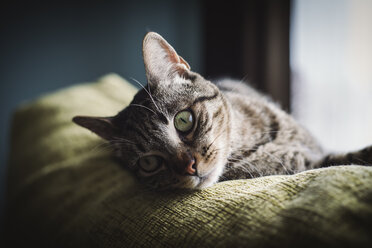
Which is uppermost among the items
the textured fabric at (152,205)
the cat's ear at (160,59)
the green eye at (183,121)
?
the cat's ear at (160,59)

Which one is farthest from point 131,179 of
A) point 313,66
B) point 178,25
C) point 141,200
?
point 178,25

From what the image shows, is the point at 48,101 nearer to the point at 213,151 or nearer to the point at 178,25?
the point at 213,151

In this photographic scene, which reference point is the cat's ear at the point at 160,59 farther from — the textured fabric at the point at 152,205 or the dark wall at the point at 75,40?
the dark wall at the point at 75,40

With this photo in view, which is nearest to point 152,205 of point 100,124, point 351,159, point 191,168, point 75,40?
point 191,168

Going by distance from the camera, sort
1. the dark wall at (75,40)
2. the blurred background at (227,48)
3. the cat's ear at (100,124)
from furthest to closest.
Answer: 1. the dark wall at (75,40)
2. the blurred background at (227,48)
3. the cat's ear at (100,124)

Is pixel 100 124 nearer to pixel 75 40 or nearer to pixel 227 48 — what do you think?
pixel 227 48

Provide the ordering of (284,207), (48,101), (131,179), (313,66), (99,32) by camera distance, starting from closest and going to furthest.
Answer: (284,207) < (131,179) < (48,101) < (313,66) < (99,32)

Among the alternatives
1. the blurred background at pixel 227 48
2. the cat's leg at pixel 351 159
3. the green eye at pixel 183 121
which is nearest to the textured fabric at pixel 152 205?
the green eye at pixel 183 121

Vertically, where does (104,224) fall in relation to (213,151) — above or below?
below

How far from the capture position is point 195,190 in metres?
0.73

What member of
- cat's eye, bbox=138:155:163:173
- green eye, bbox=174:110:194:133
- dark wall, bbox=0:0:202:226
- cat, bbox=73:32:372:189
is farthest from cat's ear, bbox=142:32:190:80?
dark wall, bbox=0:0:202:226

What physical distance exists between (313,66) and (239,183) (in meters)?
1.53

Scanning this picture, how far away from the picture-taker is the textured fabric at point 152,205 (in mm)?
424

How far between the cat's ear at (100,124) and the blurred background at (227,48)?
18.9 inches
